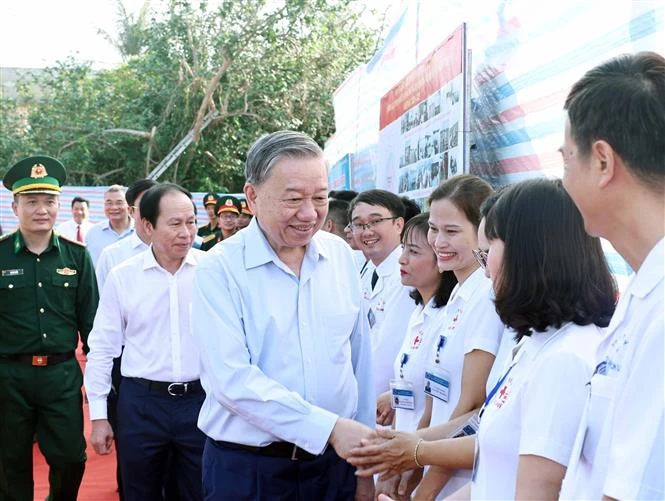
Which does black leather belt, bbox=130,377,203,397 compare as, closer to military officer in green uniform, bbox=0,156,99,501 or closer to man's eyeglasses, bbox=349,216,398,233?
military officer in green uniform, bbox=0,156,99,501

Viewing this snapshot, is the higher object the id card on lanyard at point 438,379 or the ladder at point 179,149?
the ladder at point 179,149

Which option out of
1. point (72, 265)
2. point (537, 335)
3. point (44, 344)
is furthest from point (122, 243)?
point (537, 335)

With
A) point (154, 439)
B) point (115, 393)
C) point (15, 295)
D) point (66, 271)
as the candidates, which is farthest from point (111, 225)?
point (154, 439)

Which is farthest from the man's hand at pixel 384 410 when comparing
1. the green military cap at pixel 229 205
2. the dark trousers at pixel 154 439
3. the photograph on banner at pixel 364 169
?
the green military cap at pixel 229 205

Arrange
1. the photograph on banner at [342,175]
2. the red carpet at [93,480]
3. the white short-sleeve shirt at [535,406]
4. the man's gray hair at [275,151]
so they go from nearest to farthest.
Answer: the white short-sleeve shirt at [535,406], the man's gray hair at [275,151], the red carpet at [93,480], the photograph on banner at [342,175]

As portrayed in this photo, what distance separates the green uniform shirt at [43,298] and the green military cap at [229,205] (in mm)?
2859

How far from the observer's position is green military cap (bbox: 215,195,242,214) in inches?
276

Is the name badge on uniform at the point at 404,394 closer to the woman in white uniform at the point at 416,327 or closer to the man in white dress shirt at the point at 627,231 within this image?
the woman in white uniform at the point at 416,327

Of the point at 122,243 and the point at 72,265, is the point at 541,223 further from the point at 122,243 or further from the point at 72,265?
the point at 122,243

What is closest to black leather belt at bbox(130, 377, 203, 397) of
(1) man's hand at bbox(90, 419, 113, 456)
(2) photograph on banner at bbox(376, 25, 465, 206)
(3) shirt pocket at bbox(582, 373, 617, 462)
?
(1) man's hand at bbox(90, 419, 113, 456)

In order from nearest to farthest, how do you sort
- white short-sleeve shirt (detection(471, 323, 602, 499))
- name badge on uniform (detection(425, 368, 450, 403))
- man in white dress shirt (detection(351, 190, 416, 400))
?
1. white short-sleeve shirt (detection(471, 323, 602, 499))
2. name badge on uniform (detection(425, 368, 450, 403))
3. man in white dress shirt (detection(351, 190, 416, 400))

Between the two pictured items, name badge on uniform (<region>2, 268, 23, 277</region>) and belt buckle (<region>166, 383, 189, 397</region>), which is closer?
belt buckle (<region>166, 383, 189, 397</region>)

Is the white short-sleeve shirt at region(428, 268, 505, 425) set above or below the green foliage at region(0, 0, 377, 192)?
below

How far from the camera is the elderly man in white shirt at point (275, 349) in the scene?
7.03ft
